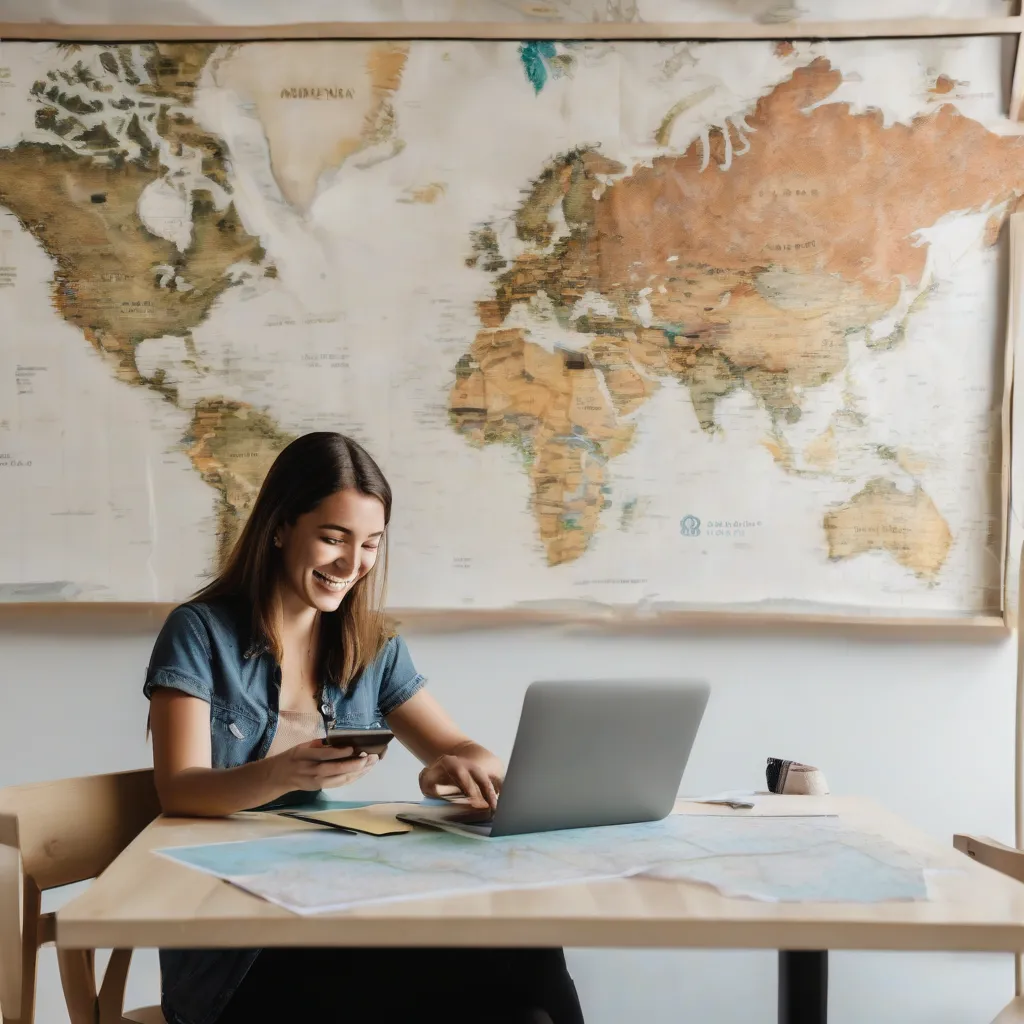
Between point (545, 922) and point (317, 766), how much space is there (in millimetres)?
445

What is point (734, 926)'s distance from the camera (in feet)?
3.12

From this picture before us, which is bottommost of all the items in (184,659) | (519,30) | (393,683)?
(393,683)

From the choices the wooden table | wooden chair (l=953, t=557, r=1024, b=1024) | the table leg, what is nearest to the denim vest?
the wooden table

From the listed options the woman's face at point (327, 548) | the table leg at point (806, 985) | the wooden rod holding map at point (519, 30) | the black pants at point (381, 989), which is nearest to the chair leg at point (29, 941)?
the black pants at point (381, 989)

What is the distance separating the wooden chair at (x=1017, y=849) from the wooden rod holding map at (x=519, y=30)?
0.63 ft

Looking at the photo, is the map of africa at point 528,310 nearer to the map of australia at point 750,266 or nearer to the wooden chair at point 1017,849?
the map of australia at point 750,266

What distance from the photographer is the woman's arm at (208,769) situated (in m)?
1.31

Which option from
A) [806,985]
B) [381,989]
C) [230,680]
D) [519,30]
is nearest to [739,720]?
[806,985]

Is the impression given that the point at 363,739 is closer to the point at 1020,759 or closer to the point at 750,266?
the point at 1020,759

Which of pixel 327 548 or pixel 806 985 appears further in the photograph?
Result: pixel 327 548

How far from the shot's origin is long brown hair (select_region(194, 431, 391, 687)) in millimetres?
1730

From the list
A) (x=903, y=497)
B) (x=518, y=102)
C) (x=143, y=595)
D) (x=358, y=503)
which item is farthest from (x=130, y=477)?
(x=903, y=497)

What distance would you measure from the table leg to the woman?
0.88ft

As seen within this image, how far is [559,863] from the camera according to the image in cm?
115
